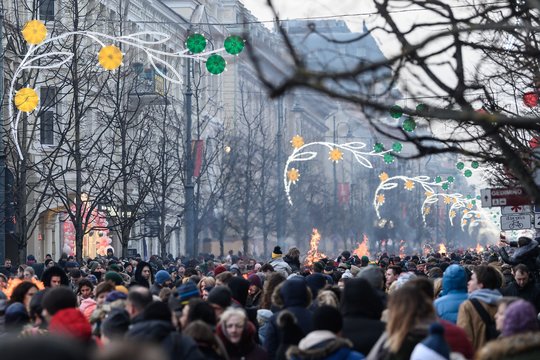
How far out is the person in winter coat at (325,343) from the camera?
8.45 metres

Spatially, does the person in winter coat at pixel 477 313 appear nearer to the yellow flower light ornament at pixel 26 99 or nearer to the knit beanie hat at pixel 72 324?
the knit beanie hat at pixel 72 324

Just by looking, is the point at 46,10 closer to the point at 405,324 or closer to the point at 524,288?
the point at 524,288

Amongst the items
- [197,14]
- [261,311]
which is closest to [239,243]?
[197,14]

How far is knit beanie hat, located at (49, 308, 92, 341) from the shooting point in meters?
8.62

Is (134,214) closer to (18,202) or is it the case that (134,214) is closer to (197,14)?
(18,202)

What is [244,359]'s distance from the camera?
10117 millimetres

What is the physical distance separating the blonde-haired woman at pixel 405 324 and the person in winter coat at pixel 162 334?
122 centimetres

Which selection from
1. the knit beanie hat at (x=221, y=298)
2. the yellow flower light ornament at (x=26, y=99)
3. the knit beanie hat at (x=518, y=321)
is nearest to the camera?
the knit beanie hat at (x=518, y=321)

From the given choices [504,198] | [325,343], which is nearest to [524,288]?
[325,343]

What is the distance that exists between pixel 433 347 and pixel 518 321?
959 millimetres

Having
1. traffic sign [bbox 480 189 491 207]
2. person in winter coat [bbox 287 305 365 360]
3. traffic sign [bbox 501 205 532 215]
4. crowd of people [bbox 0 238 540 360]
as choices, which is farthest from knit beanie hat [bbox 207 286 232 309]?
traffic sign [bbox 501 205 532 215]

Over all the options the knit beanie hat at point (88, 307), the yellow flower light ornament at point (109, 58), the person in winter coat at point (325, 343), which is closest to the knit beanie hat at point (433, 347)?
the person in winter coat at point (325, 343)

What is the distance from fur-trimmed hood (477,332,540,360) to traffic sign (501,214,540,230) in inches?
921

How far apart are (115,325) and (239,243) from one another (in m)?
67.0
